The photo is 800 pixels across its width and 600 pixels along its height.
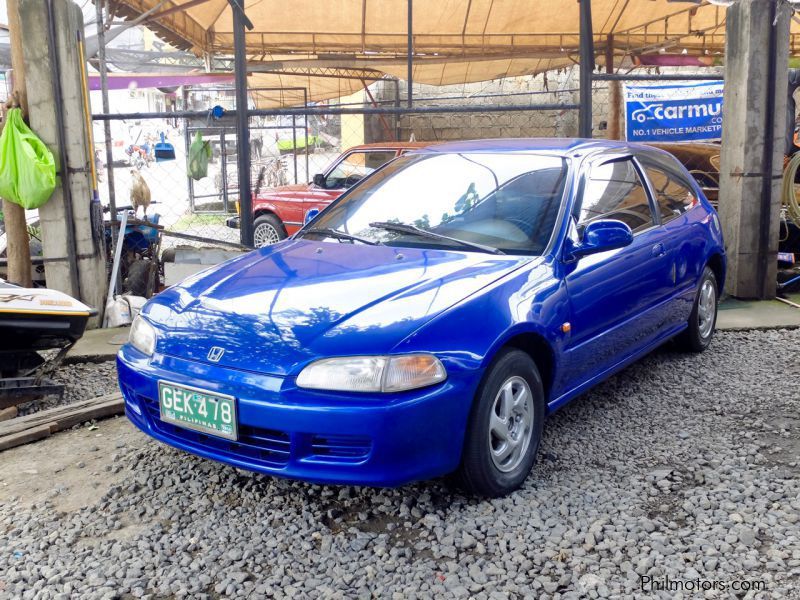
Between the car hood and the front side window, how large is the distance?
5815 millimetres

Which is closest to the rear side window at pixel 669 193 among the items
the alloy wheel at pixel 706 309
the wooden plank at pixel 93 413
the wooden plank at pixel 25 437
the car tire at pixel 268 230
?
the alloy wheel at pixel 706 309

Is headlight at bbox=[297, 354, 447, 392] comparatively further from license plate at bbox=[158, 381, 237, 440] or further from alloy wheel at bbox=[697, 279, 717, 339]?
alloy wheel at bbox=[697, 279, 717, 339]

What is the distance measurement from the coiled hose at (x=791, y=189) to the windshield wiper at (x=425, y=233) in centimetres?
511

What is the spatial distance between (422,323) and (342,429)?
1.67 ft

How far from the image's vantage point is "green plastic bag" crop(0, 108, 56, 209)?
228 inches

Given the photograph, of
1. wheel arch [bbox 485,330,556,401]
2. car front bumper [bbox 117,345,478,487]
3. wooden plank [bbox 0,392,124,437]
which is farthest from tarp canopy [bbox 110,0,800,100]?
car front bumper [bbox 117,345,478,487]

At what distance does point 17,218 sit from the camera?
6.16 m

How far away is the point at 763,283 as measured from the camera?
711cm

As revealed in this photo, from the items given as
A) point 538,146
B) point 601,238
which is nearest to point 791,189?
point 538,146

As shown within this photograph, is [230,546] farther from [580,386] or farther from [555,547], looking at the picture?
[580,386]

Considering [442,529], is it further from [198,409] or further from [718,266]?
[718,266]

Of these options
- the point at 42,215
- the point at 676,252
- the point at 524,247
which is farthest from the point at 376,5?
the point at 524,247

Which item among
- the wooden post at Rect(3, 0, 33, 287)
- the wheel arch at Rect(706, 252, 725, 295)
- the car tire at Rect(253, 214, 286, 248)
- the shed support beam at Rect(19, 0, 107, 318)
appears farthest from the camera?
the car tire at Rect(253, 214, 286, 248)

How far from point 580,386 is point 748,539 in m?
1.14
